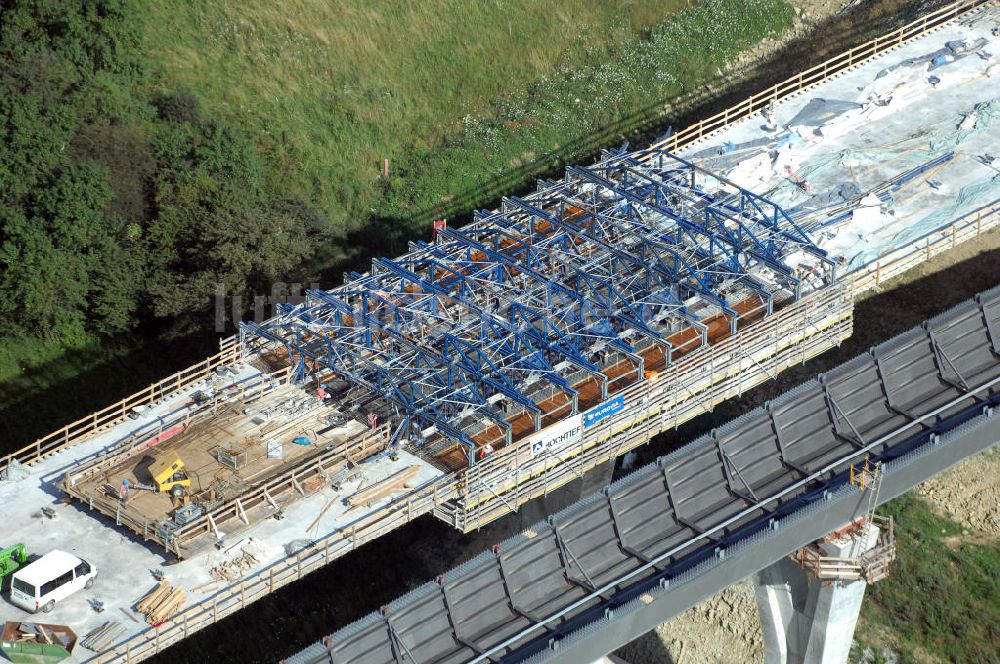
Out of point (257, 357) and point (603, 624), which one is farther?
point (257, 357)

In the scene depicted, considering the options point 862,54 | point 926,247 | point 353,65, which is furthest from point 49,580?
point 862,54

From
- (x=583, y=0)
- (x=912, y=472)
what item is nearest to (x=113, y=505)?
(x=912, y=472)

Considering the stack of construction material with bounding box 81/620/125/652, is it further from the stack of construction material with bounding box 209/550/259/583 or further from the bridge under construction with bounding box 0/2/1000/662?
the stack of construction material with bounding box 209/550/259/583

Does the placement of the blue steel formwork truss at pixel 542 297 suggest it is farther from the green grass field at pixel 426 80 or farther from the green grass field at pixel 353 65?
the green grass field at pixel 353 65

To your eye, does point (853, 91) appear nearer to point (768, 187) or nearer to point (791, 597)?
point (768, 187)

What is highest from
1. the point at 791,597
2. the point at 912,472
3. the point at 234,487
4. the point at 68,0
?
the point at 68,0

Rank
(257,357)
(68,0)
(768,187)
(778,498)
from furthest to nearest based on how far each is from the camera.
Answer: (68,0), (768,187), (257,357), (778,498)
